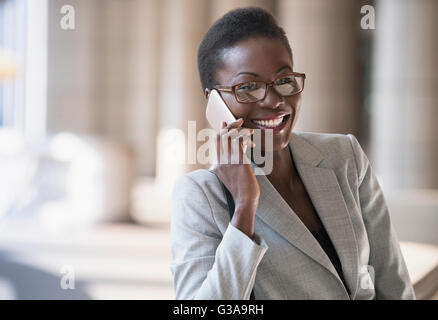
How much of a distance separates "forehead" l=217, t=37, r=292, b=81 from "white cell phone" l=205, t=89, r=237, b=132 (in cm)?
7

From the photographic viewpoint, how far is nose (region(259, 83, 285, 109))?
169 centimetres

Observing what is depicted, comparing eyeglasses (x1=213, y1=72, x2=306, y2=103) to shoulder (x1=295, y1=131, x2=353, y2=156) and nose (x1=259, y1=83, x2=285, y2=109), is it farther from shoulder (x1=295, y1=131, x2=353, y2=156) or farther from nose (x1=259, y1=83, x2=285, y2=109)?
shoulder (x1=295, y1=131, x2=353, y2=156)

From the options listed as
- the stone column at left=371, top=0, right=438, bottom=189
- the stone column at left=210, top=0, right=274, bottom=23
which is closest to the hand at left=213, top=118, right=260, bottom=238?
the stone column at left=371, top=0, right=438, bottom=189

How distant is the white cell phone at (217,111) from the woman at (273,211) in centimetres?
2

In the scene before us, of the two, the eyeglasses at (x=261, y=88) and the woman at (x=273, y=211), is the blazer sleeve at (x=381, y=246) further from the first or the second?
the eyeglasses at (x=261, y=88)

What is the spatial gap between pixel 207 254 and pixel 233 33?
Result: 2.28 ft

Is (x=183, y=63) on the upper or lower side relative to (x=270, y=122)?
upper

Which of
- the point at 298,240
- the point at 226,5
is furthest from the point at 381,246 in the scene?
the point at 226,5

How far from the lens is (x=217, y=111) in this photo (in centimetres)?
178

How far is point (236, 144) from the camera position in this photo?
1.63 metres

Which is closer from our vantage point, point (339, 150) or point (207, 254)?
point (207, 254)

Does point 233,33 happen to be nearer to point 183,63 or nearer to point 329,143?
point 329,143

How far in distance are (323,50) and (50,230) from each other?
179 inches
